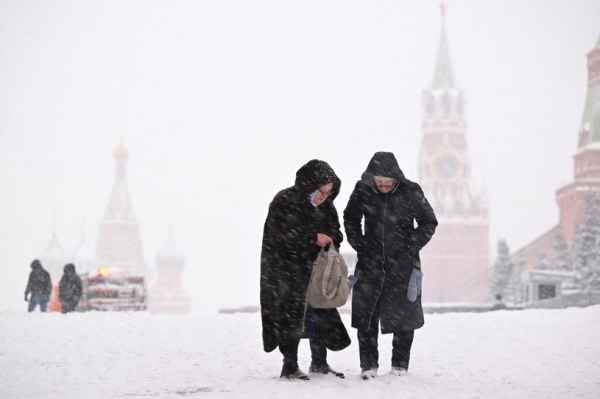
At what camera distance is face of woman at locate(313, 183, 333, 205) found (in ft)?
22.3

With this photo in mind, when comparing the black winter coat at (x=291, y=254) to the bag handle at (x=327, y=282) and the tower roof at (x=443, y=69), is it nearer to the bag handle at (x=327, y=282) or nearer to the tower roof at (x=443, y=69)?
the bag handle at (x=327, y=282)

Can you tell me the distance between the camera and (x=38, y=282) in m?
20.8

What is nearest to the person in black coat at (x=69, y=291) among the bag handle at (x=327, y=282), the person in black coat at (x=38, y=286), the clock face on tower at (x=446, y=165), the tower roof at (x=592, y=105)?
the person in black coat at (x=38, y=286)

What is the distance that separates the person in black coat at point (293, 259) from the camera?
22.2 feet

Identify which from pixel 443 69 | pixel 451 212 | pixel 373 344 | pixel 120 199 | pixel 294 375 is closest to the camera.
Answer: pixel 294 375

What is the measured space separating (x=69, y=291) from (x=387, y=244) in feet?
49.7

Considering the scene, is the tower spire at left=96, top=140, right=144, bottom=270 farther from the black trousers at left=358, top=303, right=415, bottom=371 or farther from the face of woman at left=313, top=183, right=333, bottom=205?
the face of woman at left=313, top=183, right=333, bottom=205

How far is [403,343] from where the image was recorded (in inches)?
281

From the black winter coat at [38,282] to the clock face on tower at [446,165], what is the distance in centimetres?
9259

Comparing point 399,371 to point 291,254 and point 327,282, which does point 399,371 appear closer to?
point 327,282

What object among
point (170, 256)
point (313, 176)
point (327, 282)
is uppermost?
point (170, 256)

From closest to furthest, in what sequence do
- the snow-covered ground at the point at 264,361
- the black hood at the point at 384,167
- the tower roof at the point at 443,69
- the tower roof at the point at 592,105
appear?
the snow-covered ground at the point at 264,361, the black hood at the point at 384,167, the tower roof at the point at 592,105, the tower roof at the point at 443,69

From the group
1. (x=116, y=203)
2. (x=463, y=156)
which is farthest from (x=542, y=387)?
(x=116, y=203)

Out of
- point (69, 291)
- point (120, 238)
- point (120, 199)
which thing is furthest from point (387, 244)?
point (120, 199)
